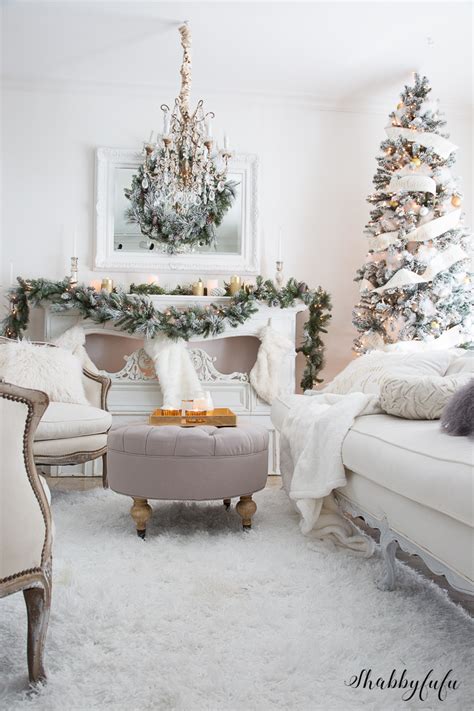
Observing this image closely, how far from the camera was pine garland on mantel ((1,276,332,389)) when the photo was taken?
4.52 metres

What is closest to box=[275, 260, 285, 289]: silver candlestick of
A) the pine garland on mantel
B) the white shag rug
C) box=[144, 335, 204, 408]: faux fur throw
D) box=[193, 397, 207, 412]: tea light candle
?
the pine garland on mantel

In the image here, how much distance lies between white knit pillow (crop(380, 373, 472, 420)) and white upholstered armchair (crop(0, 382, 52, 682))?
161cm

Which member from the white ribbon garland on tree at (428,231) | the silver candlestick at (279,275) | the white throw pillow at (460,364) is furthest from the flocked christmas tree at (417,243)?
the white throw pillow at (460,364)

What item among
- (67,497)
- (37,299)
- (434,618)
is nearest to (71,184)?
(37,299)

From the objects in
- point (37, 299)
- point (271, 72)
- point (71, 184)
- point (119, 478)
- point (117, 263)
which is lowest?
point (119, 478)

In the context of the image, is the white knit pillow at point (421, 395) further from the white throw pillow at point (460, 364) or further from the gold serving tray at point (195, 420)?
the gold serving tray at point (195, 420)

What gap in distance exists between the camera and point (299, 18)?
4.03 metres

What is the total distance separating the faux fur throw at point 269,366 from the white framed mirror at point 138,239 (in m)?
0.76

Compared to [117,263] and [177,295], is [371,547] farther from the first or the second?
[117,263]

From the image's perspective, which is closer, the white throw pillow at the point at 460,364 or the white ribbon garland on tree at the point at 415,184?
the white throw pillow at the point at 460,364

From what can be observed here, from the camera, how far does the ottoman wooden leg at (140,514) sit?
9.27 ft

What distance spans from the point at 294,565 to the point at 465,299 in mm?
2933

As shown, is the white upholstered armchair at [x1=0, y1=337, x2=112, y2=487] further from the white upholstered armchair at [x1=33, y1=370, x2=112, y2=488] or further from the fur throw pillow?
the fur throw pillow

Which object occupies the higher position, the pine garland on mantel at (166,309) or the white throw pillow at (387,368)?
the pine garland on mantel at (166,309)
